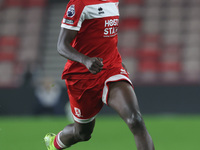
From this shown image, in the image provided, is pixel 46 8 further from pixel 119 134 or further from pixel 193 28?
pixel 119 134

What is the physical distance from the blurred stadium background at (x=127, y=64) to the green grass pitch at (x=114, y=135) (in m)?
0.03

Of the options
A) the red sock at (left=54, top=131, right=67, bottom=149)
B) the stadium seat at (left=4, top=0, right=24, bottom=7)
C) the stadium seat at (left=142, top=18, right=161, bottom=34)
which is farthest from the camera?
the stadium seat at (left=4, top=0, right=24, bottom=7)

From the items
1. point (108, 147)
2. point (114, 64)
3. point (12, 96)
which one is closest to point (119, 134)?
Answer: point (108, 147)

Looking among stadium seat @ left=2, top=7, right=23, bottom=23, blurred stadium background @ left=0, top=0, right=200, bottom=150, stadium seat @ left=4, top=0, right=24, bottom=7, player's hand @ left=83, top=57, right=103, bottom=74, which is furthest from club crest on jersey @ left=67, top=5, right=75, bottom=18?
stadium seat @ left=4, top=0, right=24, bottom=7

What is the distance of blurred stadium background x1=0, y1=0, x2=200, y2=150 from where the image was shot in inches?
519

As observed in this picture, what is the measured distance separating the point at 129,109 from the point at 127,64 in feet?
39.2

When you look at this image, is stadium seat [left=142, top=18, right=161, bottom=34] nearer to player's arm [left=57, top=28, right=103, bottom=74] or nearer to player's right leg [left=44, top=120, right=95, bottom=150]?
player's right leg [left=44, top=120, right=95, bottom=150]

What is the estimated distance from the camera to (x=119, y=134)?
9664mm

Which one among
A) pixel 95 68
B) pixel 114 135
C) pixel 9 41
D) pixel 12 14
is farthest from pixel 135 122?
pixel 12 14

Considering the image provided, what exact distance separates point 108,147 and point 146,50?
9.67m

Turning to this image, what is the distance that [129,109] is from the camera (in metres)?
4.66

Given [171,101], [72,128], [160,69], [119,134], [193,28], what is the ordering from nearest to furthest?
1. [72,128]
2. [119,134]
3. [171,101]
4. [160,69]
5. [193,28]

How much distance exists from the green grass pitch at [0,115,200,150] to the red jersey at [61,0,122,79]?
2.55 meters

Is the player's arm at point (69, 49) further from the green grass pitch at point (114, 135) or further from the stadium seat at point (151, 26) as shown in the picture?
the stadium seat at point (151, 26)
